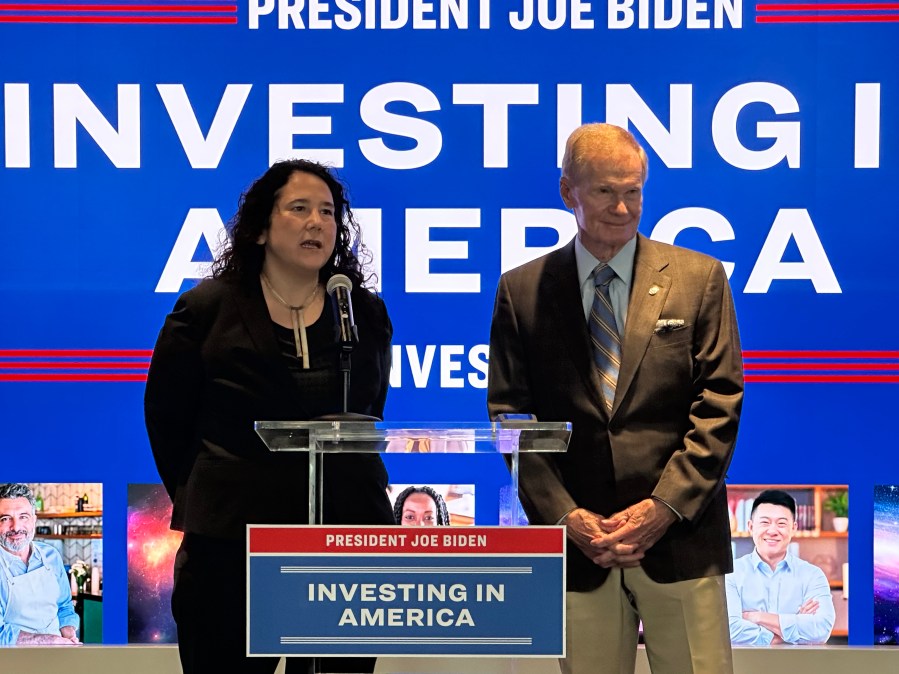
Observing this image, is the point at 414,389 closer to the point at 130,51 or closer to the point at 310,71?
the point at 310,71

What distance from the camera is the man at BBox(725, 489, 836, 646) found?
4215 mm

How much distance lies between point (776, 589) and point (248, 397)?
2252mm

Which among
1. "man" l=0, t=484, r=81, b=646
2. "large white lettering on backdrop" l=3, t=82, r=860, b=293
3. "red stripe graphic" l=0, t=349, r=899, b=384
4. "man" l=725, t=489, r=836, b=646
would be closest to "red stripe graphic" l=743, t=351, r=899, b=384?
"red stripe graphic" l=0, t=349, r=899, b=384

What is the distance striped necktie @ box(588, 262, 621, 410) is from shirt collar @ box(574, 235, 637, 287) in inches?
0.6

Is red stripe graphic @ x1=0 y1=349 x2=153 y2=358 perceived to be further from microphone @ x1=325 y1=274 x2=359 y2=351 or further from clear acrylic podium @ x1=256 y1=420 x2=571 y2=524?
clear acrylic podium @ x1=256 y1=420 x2=571 y2=524

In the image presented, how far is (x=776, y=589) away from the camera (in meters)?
4.22

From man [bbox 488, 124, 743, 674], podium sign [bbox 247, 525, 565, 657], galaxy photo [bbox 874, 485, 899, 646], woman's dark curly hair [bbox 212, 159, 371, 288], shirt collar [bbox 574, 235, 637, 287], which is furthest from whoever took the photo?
galaxy photo [bbox 874, 485, 899, 646]

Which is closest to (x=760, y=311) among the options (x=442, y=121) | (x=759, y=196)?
(x=759, y=196)

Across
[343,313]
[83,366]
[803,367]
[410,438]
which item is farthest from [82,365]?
[803,367]

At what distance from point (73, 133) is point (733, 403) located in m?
2.74

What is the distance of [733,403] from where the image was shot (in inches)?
107

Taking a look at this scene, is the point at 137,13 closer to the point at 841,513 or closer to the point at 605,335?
the point at 605,335

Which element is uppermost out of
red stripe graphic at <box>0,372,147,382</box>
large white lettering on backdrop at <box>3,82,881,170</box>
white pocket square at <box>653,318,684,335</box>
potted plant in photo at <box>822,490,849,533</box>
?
large white lettering on backdrop at <box>3,82,881,170</box>

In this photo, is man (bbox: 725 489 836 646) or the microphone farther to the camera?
man (bbox: 725 489 836 646)
